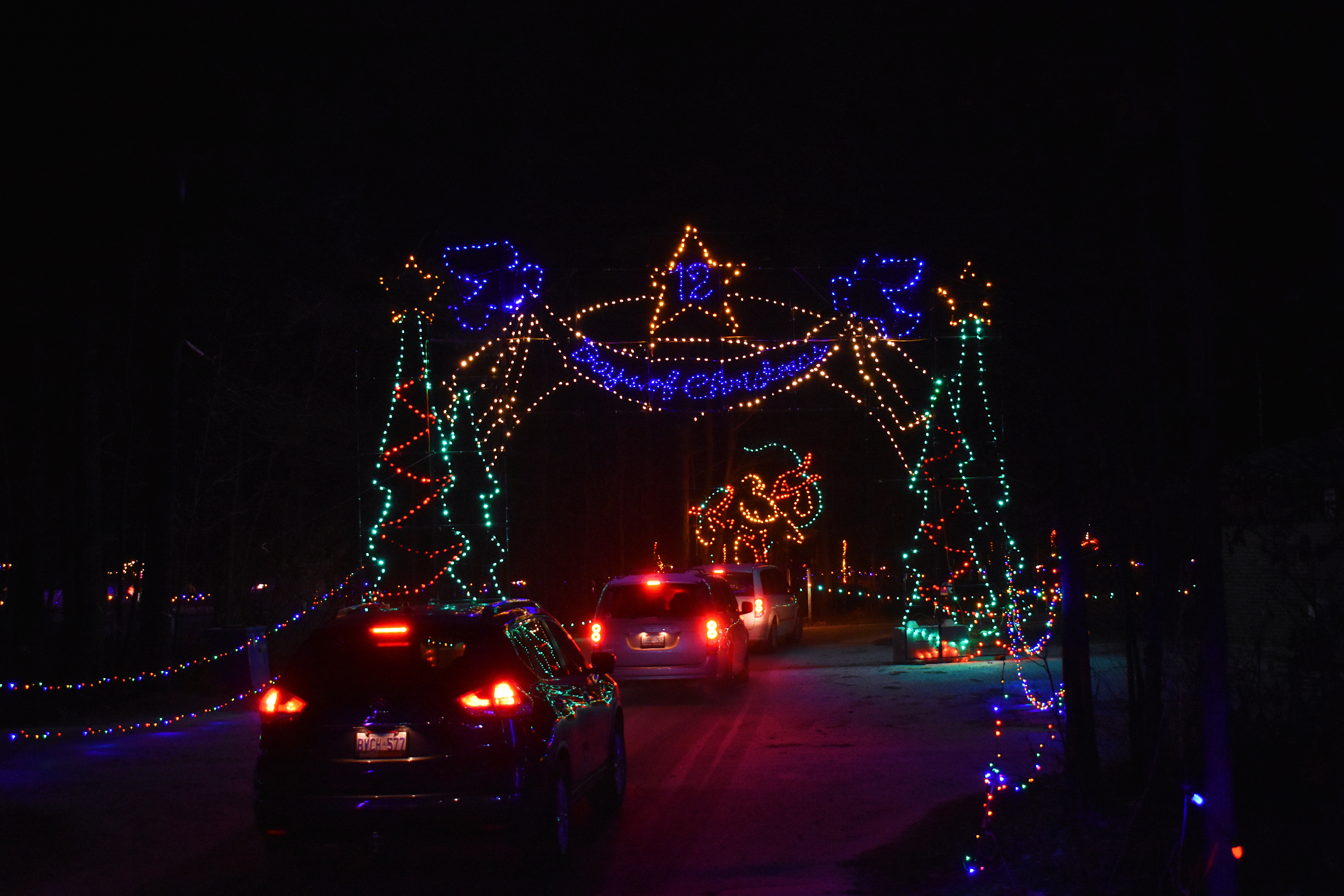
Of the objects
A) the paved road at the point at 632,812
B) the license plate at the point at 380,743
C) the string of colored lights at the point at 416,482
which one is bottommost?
the paved road at the point at 632,812

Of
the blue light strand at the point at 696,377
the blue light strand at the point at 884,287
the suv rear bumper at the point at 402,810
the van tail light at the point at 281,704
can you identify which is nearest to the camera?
the suv rear bumper at the point at 402,810

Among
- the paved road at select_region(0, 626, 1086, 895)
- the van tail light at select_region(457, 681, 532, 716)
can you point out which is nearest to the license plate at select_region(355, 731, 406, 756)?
the van tail light at select_region(457, 681, 532, 716)

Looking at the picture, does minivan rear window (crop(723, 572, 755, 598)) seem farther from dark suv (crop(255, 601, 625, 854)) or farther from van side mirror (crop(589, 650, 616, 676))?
dark suv (crop(255, 601, 625, 854))

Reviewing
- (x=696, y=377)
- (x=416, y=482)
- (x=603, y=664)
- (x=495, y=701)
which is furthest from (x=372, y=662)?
(x=416, y=482)

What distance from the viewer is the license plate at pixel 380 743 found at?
7.36 meters

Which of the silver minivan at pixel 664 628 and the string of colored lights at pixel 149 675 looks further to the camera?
the silver minivan at pixel 664 628

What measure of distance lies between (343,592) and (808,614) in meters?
19.0

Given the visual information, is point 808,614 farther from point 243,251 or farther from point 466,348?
point 243,251

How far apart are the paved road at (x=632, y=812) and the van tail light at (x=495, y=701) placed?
73cm

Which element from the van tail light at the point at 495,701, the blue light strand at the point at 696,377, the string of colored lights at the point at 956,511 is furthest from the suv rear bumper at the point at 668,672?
the van tail light at the point at 495,701

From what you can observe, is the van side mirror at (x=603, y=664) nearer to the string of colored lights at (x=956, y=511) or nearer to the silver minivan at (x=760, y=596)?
the string of colored lights at (x=956, y=511)

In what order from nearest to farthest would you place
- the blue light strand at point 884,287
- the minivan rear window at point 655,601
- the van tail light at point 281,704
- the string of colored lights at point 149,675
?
the van tail light at point 281,704, the string of colored lights at point 149,675, the minivan rear window at point 655,601, the blue light strand at point 884,287

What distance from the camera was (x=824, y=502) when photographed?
174ft

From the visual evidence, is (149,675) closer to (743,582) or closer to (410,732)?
(743,582)
